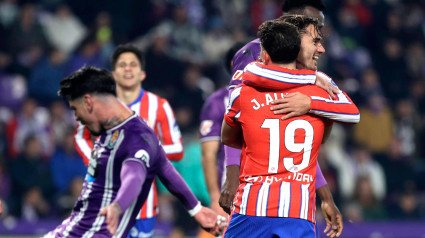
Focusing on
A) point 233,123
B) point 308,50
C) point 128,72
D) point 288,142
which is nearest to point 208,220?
point 233,123

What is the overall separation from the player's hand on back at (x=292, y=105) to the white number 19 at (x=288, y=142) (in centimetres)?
6

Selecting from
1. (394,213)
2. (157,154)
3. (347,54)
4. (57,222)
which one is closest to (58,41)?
(57,222)

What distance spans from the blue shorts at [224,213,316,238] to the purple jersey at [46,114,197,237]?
73cm

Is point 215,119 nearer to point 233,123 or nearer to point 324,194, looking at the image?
point 324,194

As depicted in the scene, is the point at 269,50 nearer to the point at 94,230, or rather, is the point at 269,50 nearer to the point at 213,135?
the point at 94,230

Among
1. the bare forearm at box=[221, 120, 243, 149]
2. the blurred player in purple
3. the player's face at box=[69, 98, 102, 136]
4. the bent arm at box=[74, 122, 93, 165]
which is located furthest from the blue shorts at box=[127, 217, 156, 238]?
Result: the bare forearm at box=[221, 120, 243, 149]

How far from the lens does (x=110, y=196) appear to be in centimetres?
478

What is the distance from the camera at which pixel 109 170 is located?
478 centimetres

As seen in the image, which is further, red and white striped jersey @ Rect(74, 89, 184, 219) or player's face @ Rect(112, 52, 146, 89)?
player's face @ Rect(112, 52, 146, 89)

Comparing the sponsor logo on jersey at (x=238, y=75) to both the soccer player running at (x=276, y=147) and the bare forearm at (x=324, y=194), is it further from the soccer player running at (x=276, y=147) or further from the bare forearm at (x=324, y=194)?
the bare forearm at (x=324, y=194)

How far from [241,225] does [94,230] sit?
0.96 metres

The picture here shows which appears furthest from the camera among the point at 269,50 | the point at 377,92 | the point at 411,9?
the point at 411,9

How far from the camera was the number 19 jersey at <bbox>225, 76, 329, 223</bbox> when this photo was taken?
4.39m

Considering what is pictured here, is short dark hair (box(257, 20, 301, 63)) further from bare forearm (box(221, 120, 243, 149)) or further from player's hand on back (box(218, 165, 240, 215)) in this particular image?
player's hand on back (box(218, 165, 240, 215))
